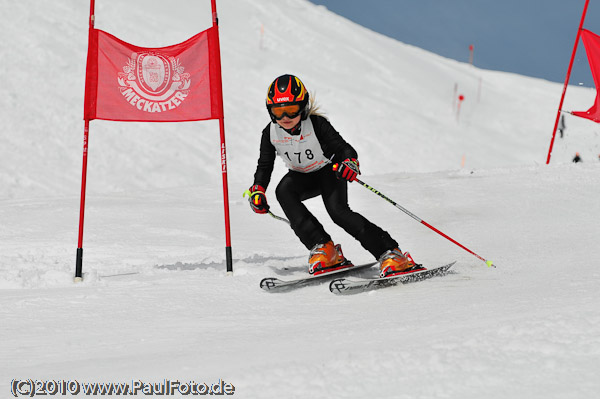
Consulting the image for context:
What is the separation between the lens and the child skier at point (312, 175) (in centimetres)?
464

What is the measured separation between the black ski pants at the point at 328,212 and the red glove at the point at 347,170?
0.28 m

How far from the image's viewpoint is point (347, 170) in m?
4.54

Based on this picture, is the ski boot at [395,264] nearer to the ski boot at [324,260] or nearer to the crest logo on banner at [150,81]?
the ski boot at [324,260]

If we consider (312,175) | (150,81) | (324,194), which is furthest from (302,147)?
(150,81)

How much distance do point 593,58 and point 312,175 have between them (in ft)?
27.1

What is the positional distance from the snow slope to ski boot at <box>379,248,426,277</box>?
0.18 metres

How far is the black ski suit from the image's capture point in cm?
468

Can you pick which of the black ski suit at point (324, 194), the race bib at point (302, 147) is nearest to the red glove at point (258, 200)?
the black ski suit at point (324, 194)

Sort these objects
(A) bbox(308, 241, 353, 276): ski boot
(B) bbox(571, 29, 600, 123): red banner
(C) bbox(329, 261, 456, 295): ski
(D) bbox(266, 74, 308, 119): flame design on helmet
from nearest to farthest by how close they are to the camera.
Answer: (C) bbox(329, 261, 456, 295): ski, (D) bbox(266, 74, 308, 119): flame design on helmet, (A) bbox(308, 241, 353, 276): ski boot, (B) bbox(571, 29, 600, 123): red banner

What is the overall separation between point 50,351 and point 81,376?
706mm

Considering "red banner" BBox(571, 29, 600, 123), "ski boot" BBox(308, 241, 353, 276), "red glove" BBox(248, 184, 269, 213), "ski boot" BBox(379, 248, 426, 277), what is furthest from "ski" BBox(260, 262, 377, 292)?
"red banner" BBox(571, 29, 600, 123)

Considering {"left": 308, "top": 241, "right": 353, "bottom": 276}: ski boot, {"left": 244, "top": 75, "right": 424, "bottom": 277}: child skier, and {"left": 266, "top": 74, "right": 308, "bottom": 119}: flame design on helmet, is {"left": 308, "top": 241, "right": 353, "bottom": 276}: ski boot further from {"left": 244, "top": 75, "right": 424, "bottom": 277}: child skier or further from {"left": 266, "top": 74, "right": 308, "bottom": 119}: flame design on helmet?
{"left": 266, "top": 74, "right": 308, "bottom": 119}: flame design on helmet

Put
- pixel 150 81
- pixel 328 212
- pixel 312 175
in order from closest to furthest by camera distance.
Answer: pixel 328 212, pixel 312 175, pixel 150 81

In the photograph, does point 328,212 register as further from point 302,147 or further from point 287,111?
point 287,111
